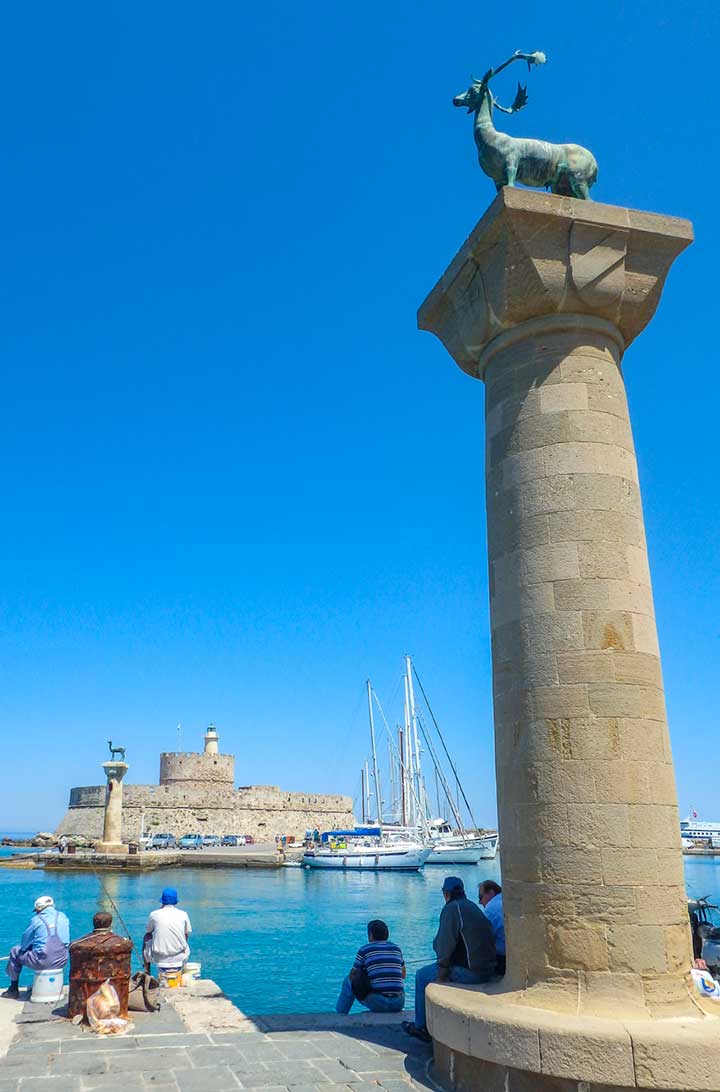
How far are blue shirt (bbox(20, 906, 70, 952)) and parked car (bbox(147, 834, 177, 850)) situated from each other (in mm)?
50388

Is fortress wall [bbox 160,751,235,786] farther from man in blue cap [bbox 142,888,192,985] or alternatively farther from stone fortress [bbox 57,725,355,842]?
man in blue cap [bbox 142,888,192,985]

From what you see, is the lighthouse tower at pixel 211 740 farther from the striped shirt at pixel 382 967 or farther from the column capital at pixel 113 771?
the striped shirt at pixel 382 967

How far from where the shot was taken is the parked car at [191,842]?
182 feet

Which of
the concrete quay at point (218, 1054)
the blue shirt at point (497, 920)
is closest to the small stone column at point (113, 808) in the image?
the concrete quay at point (218, 1054)

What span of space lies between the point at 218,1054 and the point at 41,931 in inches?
107

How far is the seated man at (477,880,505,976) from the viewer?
556 centimetres

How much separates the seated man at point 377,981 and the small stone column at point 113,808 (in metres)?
41.6

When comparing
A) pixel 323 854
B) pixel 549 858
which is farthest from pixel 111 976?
pixel 323 854

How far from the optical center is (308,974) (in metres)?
18.3

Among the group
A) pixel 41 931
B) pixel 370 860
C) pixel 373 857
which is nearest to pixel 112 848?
pixel 370 860

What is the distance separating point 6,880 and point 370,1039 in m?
41.9

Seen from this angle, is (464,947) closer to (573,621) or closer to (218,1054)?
(218,1054)

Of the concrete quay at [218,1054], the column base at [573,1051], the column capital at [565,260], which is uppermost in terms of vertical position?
the column capital at [565,260]

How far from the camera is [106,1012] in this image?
5.94 metres
